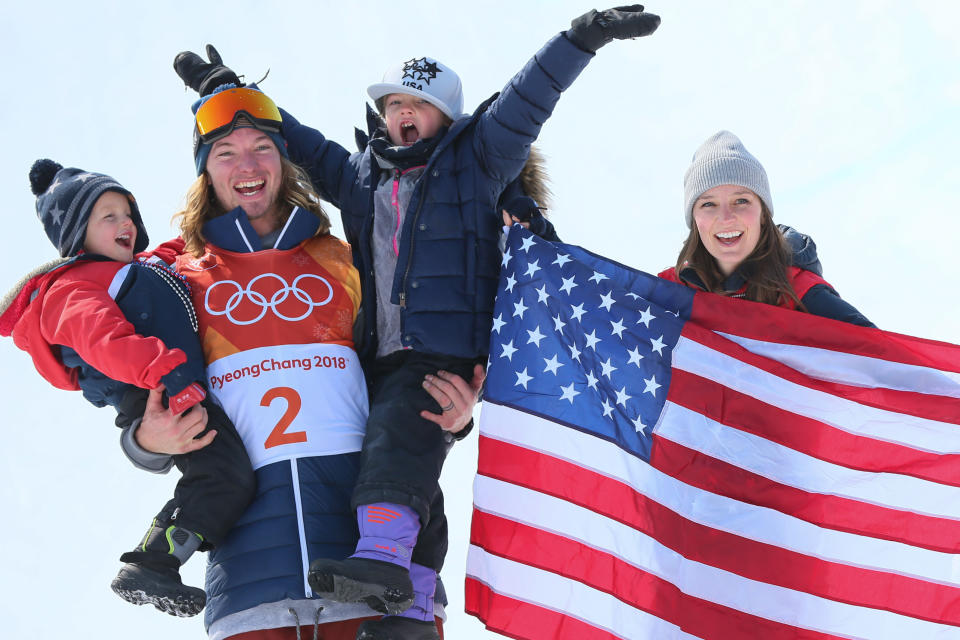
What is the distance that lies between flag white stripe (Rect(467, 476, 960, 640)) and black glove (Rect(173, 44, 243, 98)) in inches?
84.7

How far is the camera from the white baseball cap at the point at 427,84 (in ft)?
14.5

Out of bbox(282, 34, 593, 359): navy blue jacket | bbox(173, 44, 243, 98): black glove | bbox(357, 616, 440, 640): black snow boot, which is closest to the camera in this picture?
bbox(357, 616, 440, 640): black snow boot

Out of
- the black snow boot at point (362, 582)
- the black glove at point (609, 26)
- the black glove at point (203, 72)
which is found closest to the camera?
the black snow boot at point (362, 582)

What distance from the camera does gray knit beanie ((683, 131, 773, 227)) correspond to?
4387 millimetres

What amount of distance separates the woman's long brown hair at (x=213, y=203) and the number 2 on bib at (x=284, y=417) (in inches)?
29.7

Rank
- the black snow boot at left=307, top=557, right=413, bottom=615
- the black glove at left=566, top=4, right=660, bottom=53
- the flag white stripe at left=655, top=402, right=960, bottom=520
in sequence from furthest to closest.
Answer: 1. the flag white stripe at left=655, top=402, right=960, bottom=520
2. the black glove at left=566, top=4, right=660, bottom=53
3. the black snow boot at left=307, top=557, right=413, bottom=615

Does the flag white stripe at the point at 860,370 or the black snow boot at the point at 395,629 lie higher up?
the flag white stripe at the point at 860,370

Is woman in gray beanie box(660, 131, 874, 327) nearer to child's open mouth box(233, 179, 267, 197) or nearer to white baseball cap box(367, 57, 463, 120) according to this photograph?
white baseball cap box(367, 57, 463, 120)

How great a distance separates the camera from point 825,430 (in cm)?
426

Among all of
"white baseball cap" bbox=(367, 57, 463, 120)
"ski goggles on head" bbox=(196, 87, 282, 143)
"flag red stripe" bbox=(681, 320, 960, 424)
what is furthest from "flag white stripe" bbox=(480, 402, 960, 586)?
"ski goggles on head" bbox=(196, 87, 282, 143)

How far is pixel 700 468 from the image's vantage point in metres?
4.31

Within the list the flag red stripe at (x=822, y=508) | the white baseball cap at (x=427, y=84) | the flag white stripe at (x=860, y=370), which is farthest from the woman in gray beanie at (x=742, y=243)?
the white baseball cap at (x=427, y=84)

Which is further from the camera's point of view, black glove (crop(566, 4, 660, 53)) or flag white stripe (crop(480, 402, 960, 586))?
flag white stripe (crop(480, 402, 960, 586))

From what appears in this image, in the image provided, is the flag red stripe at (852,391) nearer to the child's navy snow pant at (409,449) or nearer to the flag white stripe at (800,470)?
the flag white stripe at (800,470)
